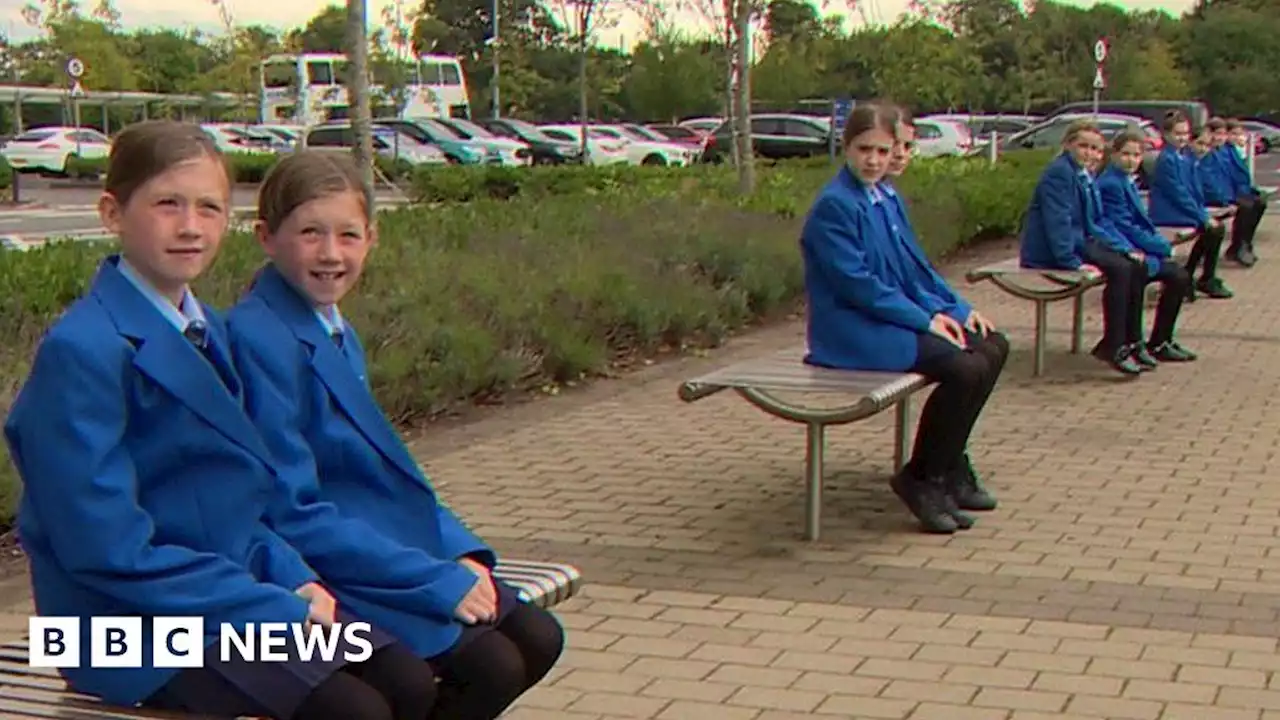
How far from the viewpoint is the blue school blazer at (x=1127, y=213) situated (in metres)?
10.8

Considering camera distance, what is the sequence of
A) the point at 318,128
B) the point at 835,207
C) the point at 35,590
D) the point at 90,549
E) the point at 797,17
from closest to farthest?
the point at 90,549, the point at 35,590, the point at 835,207, the point at 797,17, the point at 318,128

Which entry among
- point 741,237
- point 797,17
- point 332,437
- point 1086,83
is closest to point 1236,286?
point 741,237

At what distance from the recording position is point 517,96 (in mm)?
55125

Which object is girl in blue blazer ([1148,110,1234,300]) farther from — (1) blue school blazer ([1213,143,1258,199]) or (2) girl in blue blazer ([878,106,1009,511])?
(2) girl in blue blazer ([878,106,1009,511])

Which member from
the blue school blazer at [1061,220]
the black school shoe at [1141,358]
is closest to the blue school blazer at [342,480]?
the blue school blazer at [1061,220]

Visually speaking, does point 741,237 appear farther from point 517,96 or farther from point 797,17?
point 517,96

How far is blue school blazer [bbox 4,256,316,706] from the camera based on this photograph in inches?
108

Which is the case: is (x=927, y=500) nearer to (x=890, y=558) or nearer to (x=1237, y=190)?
(x=890, y=558)

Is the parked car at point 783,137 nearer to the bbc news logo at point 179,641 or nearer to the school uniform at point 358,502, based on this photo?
the school uniform at point 358,502

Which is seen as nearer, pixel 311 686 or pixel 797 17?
pixel 311 686

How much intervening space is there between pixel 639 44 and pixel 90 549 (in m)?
Result: 48.9

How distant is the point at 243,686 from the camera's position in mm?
2885

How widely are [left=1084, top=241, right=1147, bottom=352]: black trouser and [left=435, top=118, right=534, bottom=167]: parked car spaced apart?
2781cm

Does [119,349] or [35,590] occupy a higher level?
[119,349]
